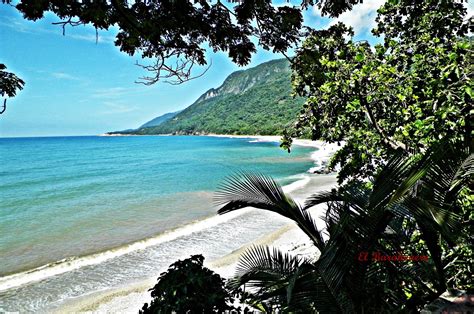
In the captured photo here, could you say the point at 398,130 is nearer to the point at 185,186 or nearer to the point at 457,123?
the point at 457,123

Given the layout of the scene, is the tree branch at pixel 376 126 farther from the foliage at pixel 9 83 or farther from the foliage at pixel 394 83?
the foliage at pixel 9 83

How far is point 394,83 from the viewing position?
467 centimetres

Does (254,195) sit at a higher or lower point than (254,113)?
lower

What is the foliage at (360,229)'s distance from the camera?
95.1 inches

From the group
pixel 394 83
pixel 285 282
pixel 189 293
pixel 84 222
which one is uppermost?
pixel 394 83

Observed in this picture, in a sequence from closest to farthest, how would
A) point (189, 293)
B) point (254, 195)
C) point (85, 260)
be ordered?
point (254, 195) → point (189, 293) → point (85, 260)

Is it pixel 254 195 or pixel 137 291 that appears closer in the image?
pixel 254 195

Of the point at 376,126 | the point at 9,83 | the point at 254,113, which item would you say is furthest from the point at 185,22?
the point at 254,113

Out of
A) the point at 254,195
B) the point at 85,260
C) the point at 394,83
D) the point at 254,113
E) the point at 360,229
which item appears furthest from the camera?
the point at 254,113

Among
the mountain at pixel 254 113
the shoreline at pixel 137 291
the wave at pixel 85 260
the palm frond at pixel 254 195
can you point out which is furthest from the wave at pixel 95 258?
the mountain at pixel 254 113

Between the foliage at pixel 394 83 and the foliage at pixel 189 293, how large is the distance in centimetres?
252

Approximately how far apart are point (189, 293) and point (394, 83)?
4.13m

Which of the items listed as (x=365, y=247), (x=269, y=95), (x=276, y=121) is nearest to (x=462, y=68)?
(x=365, y=247)

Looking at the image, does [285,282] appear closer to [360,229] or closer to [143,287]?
[360,229]
